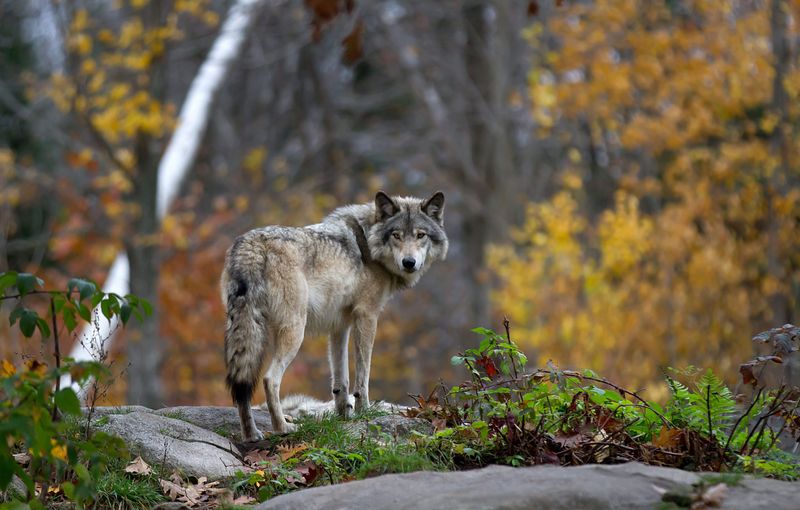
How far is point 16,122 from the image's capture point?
82.8 feet

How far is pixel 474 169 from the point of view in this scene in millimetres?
23266

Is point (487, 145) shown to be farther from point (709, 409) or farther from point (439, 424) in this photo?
point (709, 409)

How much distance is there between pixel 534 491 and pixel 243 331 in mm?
2921

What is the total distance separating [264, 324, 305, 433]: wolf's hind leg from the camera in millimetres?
7082

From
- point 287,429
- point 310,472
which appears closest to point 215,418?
point 287,429

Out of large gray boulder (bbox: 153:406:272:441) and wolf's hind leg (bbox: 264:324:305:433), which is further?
large gray boulder (bbox: 153:406:272:441)

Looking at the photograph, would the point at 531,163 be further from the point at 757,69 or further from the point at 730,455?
the point at 730,455

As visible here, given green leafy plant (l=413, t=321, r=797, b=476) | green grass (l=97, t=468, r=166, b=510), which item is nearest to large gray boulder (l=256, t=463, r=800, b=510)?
green leafy plant (l=413, t=321, r=797, b=476)

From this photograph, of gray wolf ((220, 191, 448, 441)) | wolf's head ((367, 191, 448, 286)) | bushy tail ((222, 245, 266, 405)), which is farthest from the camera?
wolf's head ((367, 191, 448, 286))

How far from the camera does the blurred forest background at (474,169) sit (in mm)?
15633

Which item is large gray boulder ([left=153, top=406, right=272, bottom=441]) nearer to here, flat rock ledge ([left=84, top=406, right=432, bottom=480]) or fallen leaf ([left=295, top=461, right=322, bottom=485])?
flat rock ledge ([left=84, top=406, right=432, bottom=480])

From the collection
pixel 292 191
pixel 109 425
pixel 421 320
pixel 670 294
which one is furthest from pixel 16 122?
pixel 109 425

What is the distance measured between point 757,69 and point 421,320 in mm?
14269

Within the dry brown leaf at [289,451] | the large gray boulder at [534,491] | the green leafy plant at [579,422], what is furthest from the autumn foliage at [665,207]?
the large gray boulder at [534,491]
